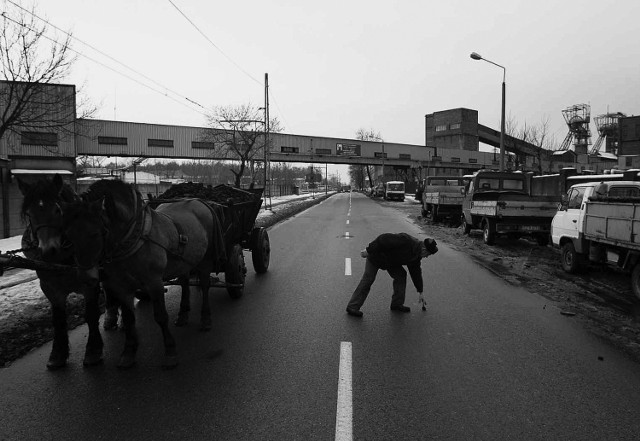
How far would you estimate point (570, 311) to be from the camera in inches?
275

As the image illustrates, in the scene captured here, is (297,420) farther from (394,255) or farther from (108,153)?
(108,153)

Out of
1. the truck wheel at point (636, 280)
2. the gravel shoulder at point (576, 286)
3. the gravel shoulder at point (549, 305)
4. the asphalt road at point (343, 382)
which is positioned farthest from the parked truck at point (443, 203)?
the asphalt road at point (343, 382)

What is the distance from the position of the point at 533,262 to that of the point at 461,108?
93588 millimetres

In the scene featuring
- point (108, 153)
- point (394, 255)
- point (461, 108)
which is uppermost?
point (461, 108)

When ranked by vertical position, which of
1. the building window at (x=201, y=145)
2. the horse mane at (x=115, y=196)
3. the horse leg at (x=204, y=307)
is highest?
the building window at (x=201, y=145)

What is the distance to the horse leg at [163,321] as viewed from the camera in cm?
463

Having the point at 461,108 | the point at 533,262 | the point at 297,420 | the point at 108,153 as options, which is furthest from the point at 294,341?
the point at 461,108

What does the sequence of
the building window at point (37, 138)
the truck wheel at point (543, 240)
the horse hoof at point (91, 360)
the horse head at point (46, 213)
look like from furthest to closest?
the building window at point (37, 138) → the truck wheel at point (543, 240) → the horse hoof at point (91, 360) → the horse head at point (46, 213)

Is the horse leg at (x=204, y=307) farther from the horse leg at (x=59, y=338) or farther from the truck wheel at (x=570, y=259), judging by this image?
the truck wheel at (x=570, y=259)

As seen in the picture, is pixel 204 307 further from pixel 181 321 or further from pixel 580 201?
pixel 580 201

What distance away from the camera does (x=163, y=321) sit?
4723 millimetres

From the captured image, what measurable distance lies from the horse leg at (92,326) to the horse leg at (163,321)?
1.86ft

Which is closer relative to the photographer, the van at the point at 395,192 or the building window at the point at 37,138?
the building window at the point at 37,138

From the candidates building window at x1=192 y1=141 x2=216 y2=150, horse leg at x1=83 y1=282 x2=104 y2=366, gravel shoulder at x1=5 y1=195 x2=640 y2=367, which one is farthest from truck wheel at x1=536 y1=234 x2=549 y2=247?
building window at x1=192 y1=141 x2=216 y2=150
